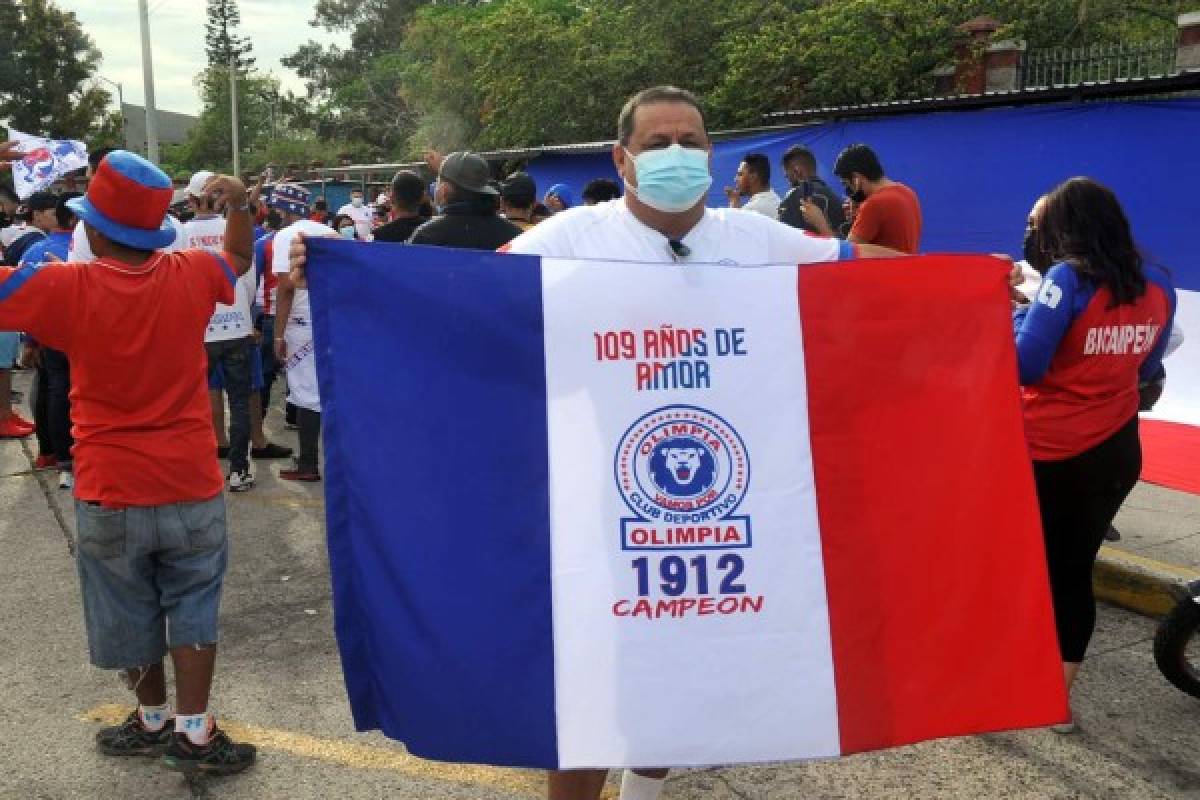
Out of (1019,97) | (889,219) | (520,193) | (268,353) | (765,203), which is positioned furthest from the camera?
(1019,97)

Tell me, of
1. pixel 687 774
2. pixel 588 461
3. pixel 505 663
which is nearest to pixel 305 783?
pixel 687 774

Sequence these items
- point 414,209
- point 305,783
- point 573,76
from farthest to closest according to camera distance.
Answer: point 573,76 → point 414,209 → point 305,783

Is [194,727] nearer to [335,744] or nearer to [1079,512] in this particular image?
[335,744]

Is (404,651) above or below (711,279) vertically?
below

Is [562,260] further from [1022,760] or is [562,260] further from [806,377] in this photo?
[1022,760]

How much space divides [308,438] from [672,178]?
5.14m

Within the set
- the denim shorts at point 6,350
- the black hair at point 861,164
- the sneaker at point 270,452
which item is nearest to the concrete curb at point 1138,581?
the black hair at point 861,164

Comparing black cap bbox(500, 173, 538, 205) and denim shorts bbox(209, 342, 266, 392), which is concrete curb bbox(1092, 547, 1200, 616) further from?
denim shorts bbox(209, 342, 266, 392)

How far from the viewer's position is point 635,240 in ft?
8.38

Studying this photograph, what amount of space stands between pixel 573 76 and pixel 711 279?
75.0 feet

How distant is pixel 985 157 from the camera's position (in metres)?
11.7

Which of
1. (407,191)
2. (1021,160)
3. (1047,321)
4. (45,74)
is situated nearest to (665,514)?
(1047,321)

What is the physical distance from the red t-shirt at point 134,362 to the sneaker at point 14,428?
6117mm

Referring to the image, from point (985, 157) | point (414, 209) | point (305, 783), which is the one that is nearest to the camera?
point (305, 783)
